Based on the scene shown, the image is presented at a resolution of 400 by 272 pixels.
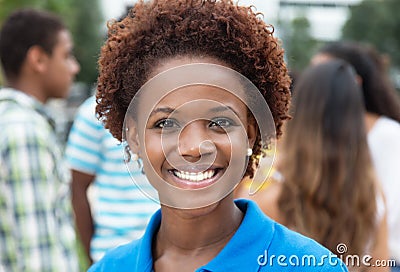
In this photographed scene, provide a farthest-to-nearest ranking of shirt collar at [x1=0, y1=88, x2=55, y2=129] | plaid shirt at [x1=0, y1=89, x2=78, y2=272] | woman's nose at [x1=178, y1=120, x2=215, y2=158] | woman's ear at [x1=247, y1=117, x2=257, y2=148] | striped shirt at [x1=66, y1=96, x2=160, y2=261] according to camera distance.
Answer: striped shirt at [x1=66, y1=96, x2=160, y2=261] → shirt collar at [x1=0, y1=88, x2=55, y2=129] → plaid shirt at [x1=0, y1=89, x2=78, y2=272] → woman's ear at [x1=247, y1=117, x2=257, y2=148] → woman's nose at [x1=178, y1=120, x2=215, y2=158]

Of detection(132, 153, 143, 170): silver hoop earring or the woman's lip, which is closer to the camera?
the woman's lip

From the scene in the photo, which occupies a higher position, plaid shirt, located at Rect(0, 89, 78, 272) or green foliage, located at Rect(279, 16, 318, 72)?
plaid shirt, located at Rect(0, 89, 78, 272)

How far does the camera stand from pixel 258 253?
1606 mm

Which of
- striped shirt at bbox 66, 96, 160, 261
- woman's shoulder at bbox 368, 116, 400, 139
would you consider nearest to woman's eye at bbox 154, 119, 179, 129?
striped shirt at bbox 66, 96, 160, 261

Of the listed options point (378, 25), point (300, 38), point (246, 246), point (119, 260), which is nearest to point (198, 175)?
point (246, 246)

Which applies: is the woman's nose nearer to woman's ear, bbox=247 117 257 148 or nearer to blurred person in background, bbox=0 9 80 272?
woman's ear, bbox=247 117 257 148

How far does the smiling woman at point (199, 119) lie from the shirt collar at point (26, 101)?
1.41m

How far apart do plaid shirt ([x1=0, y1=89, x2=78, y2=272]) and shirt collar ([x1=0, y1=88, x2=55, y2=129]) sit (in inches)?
2.0

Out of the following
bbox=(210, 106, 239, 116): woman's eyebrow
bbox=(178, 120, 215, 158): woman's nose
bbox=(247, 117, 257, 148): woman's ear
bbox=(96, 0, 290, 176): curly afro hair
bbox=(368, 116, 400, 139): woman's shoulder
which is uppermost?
bbox=(96, 0, 290, 176): curly afro hair

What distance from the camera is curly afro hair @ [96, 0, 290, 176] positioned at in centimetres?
158

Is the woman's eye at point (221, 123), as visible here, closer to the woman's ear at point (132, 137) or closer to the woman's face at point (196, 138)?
the woman's face at point (196, 138)

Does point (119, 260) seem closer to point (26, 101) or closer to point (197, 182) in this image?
point (197, 182)

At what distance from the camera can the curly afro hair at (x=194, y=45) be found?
5.19 feet

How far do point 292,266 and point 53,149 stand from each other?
1735mm
